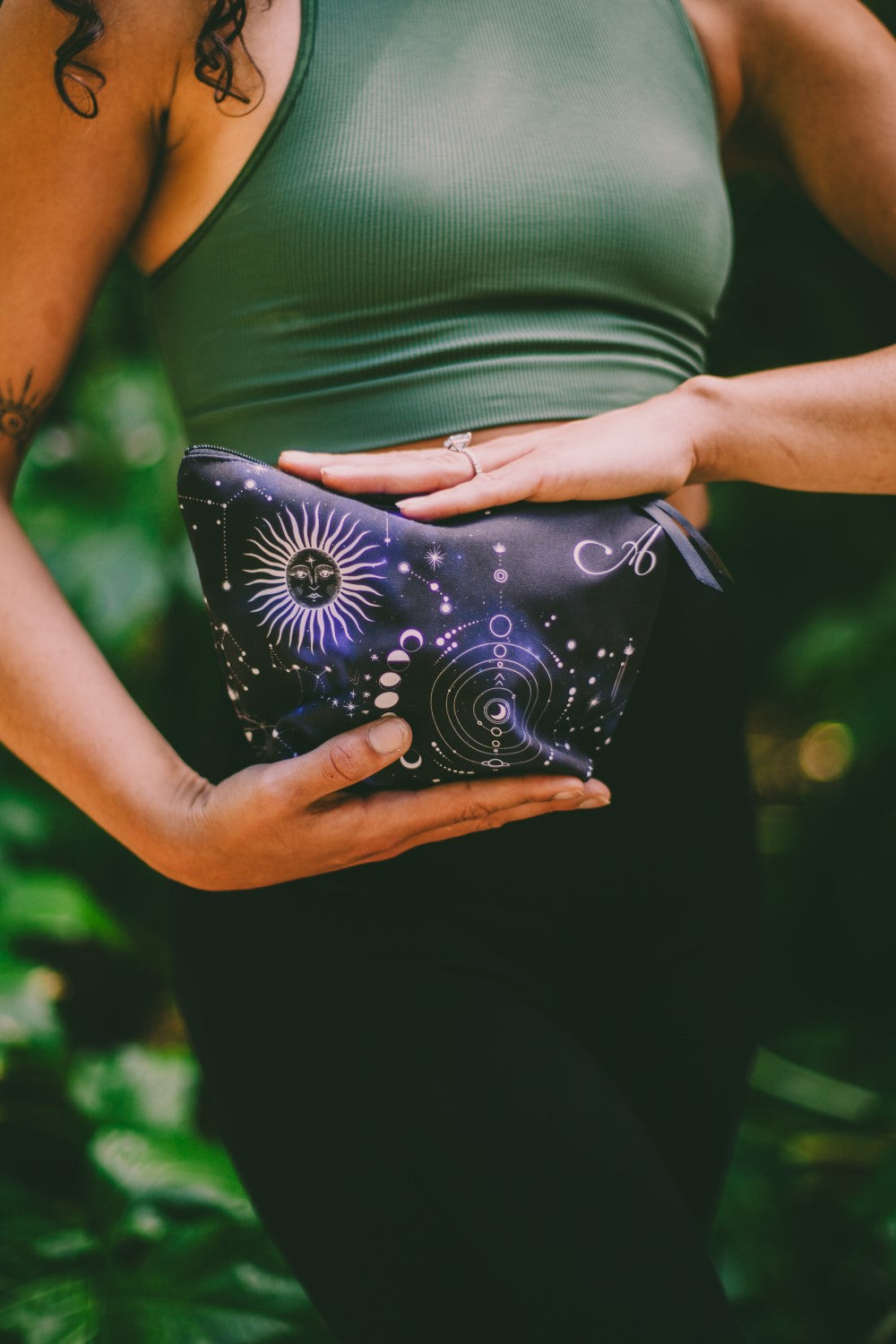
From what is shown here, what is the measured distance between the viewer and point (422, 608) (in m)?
0.58

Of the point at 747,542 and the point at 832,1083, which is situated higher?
the point at 747,542

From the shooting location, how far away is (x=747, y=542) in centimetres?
194

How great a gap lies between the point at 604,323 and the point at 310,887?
19.1 inches

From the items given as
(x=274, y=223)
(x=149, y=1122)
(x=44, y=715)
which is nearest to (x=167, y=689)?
(x=149, y=1122)

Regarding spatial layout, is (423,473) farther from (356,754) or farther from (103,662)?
(103,662)

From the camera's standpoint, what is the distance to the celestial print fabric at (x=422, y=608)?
57cm

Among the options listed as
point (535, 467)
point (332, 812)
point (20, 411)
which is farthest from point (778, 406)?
point (20, 411)

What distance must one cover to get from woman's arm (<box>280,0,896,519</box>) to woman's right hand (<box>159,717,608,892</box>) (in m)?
0.17

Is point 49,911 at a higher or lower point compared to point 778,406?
lower

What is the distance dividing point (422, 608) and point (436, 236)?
11.0 inches

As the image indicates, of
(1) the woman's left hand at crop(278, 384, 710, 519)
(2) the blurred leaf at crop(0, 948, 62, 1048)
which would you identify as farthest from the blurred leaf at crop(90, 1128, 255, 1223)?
(1) the woman's left hand at crop(278, 384, 710, 519)

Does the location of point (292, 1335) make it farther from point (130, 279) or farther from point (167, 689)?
point (130, 279)

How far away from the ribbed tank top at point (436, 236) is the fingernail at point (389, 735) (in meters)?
0.22

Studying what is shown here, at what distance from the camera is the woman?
0.63 m
